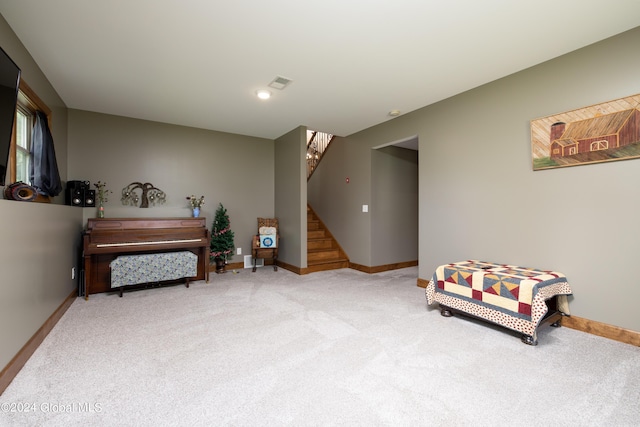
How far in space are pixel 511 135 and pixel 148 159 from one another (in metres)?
5.05

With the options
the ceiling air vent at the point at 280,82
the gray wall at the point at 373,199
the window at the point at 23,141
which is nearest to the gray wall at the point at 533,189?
the gray wall at the point at 373,199

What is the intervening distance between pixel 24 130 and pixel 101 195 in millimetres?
1462

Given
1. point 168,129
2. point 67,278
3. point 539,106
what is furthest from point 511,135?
point 67,278

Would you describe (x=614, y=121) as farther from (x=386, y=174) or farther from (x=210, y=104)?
(x=210, y=104)

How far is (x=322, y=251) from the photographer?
560cm

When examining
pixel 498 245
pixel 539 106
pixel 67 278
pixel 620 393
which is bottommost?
pixel 620 393

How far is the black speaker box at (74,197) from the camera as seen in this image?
389 centimetres

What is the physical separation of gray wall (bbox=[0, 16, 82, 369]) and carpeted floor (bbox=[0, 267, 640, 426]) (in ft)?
0.86

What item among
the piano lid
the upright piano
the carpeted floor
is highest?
the piano lid

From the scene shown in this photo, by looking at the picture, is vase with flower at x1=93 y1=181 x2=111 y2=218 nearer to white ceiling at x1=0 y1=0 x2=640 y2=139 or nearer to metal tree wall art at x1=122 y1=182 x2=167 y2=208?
metal tree wall art at x1=122 y1=182 x2=167 y2=208

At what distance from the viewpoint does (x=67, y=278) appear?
3357 millimetres

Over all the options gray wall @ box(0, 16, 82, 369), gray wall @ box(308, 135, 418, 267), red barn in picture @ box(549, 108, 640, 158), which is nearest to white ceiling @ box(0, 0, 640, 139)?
gray wall @ box(0, 16, 82, 369)

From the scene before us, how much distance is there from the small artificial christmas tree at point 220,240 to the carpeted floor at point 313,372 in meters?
1.87

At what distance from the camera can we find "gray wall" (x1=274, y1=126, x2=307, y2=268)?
→ 501 cm
